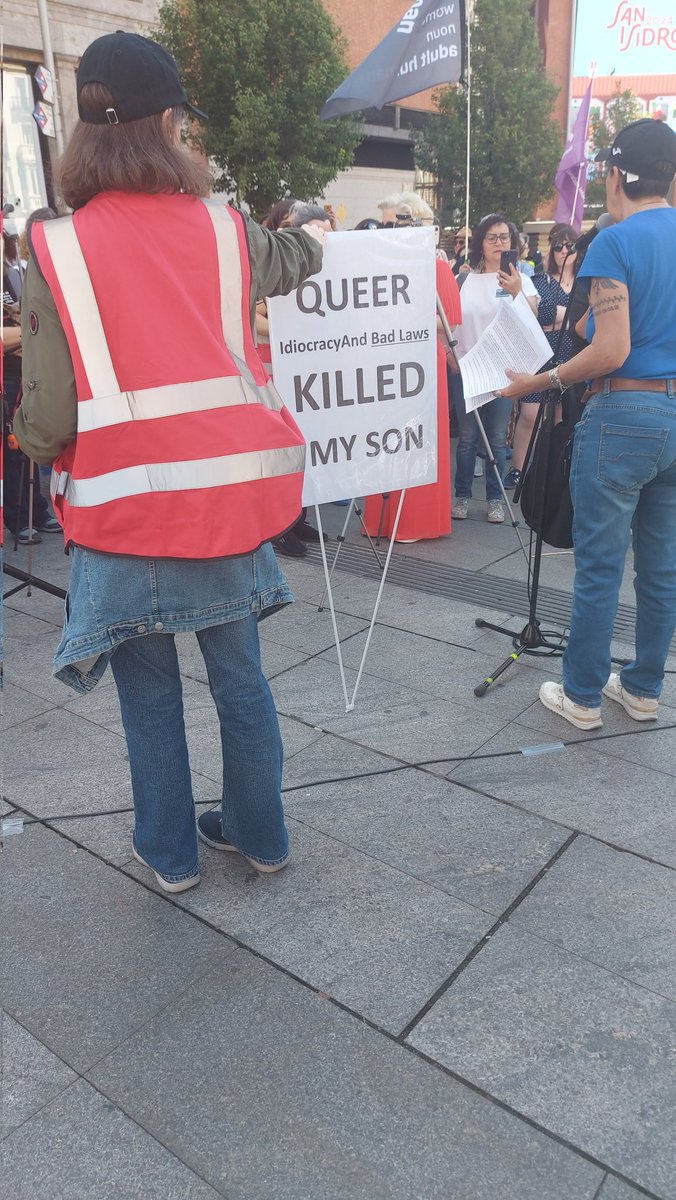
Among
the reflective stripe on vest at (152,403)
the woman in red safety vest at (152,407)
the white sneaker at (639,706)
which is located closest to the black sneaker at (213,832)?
the woman in red safety vest at (152,407)

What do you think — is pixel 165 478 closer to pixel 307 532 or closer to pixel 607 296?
pixel 607 296

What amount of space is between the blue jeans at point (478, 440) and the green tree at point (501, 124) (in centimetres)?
2321

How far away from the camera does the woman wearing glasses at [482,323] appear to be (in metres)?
6.10

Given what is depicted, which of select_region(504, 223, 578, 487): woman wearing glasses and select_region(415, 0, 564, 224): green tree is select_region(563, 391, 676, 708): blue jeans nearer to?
select_region(504, 223, 578, 487): woman wearing glasses

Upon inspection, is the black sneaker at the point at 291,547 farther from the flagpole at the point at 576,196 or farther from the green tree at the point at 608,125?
the green tree at the point at 608,125

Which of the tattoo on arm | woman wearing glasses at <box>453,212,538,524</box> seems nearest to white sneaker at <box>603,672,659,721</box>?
the tattoo on arm

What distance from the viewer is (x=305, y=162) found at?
65.6 feet

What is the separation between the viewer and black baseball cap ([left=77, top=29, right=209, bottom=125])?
190 cm

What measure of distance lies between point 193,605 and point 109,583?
201mm

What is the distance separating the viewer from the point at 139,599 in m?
2.13

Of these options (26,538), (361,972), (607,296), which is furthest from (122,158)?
(26,538)

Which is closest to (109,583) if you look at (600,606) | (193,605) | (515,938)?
(193,605)

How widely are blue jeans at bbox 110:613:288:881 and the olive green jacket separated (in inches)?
20.8

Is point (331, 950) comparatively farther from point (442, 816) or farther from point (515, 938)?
point (442, 816)
